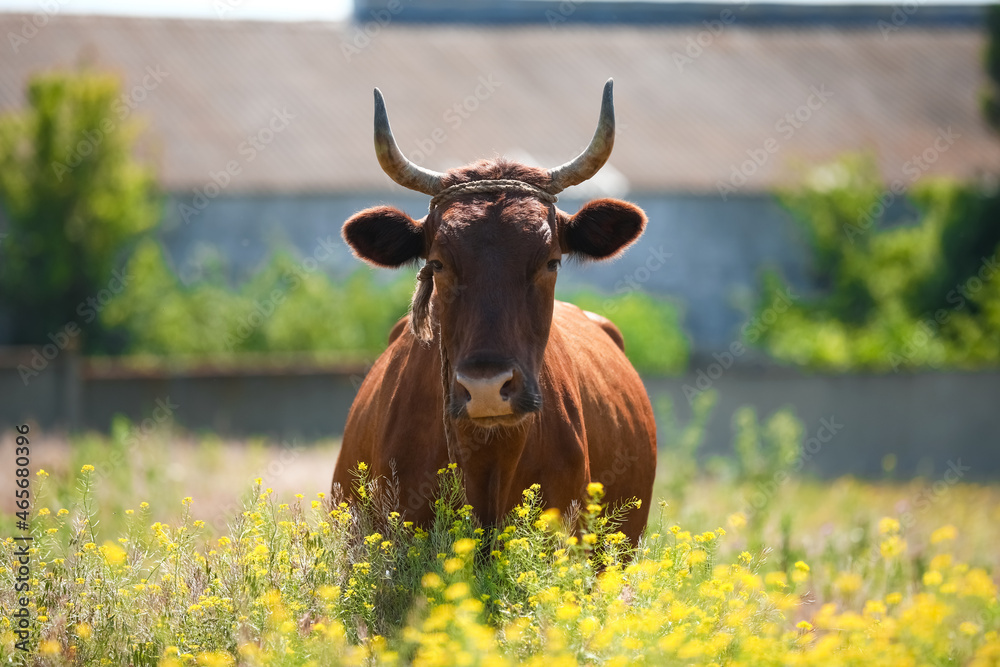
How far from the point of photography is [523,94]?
89.1 ft

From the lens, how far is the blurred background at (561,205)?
13.7m

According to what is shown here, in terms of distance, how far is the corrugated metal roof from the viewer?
932 inches

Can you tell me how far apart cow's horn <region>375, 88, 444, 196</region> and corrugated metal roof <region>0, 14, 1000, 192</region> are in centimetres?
1721

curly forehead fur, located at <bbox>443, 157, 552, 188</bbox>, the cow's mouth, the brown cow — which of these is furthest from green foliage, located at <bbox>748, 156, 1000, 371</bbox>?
the cow's mouth

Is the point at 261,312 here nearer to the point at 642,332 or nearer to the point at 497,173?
the point at 642,332

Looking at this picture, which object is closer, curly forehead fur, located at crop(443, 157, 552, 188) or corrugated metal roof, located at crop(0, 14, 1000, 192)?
curly forehead fur, located at crop(443, 157, 552, 188)

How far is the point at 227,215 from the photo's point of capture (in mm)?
22078

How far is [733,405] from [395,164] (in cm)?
1039

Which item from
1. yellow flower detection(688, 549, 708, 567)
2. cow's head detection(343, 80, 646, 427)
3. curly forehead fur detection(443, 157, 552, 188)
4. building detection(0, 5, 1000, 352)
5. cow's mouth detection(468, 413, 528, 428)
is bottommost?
yellow flower detection(688, 549, 708, 567)

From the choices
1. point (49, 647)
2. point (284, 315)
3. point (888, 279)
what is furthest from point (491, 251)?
point (888, 279)

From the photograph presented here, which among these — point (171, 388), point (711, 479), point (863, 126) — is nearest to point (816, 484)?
point (711, 479)

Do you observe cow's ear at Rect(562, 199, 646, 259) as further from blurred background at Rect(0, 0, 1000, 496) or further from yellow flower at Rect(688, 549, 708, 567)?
blurred background at Rect(0, 0, 1000, 496)

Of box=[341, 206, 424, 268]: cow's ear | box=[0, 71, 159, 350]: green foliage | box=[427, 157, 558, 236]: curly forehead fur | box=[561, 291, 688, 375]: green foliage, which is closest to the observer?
box=[427, 157, 558, 236]: curly forehead fur

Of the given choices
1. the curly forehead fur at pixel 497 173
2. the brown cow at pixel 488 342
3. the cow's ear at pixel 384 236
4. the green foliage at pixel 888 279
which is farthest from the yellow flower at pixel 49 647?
the green foliage at pixel 888 279
